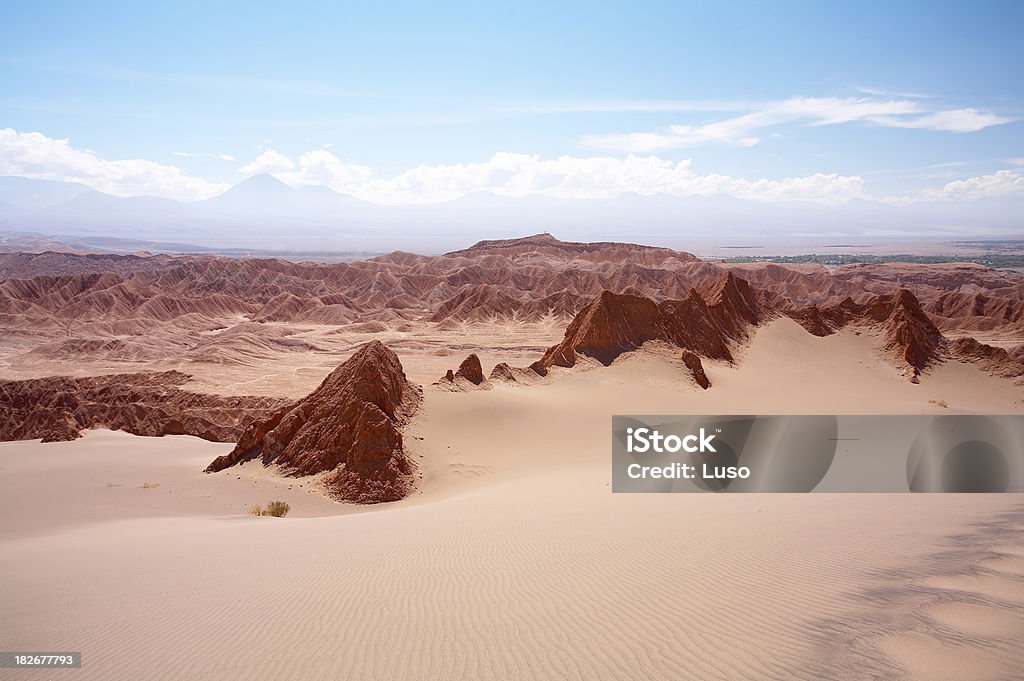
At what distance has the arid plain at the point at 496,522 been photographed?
5.65m

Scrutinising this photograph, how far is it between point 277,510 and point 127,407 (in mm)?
24829

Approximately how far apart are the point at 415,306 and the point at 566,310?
24714mm

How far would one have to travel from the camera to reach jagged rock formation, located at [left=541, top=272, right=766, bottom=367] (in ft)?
114

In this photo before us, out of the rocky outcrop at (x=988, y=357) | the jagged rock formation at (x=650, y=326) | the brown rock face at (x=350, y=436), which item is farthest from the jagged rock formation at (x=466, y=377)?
the rocky outcrop at (x=988, y=357)

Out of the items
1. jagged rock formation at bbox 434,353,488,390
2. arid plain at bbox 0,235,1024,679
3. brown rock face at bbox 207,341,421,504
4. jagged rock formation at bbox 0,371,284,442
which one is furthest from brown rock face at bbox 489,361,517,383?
jagged rock formation at bbox 0,371,284,442

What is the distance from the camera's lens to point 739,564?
307 inches

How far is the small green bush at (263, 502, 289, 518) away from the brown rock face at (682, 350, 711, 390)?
22712 millimetres

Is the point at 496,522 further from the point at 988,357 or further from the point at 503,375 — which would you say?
the point at 988,357

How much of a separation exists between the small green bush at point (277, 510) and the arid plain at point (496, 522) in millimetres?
650

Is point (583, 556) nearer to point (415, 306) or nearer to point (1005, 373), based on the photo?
point (1005, 373)

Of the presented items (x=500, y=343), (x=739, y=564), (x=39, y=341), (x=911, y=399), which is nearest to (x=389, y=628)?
(x=739, y=564)

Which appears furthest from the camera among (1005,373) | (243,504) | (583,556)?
(1005,373)

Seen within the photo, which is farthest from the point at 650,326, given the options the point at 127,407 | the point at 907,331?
the point at 127,407

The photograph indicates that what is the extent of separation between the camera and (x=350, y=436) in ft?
63.9
